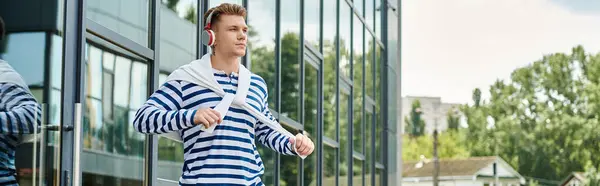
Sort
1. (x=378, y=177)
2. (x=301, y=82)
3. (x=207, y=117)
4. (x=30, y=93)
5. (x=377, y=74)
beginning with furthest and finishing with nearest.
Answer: (x=378, y=177), (x=377, y=74), (x=301, y=82), (x=30, y=93), (x=207, y=117)

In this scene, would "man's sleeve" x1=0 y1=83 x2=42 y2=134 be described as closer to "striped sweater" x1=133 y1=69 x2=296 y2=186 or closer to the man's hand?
"striped sweater" x1=133 y1=69 x2=296 y2=186

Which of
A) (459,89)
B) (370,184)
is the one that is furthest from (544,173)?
(370,184)

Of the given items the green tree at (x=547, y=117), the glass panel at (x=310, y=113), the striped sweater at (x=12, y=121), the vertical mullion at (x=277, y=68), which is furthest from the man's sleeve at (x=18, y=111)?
the green tree at (x=547, y=117)

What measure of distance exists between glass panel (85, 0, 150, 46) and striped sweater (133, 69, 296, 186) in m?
2.58

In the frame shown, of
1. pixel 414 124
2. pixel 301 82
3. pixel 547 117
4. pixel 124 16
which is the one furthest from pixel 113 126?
pixel 414 124

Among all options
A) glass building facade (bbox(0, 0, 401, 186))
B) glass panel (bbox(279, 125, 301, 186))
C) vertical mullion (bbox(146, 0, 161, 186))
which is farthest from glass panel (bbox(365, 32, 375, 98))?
vertical mullion (bbox(146, 0, 161, 186))

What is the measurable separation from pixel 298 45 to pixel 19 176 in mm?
7449

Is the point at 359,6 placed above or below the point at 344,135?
above

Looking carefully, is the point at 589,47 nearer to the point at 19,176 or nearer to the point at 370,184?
the point at 370,184

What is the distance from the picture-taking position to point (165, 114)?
429cm

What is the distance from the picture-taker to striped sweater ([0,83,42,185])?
17.7 feet

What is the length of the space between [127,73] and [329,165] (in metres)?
8.01

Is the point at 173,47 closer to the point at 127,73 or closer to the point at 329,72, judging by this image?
the point at 127,73

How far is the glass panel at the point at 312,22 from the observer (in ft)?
44.9
